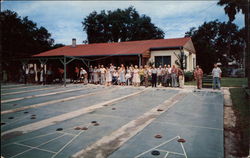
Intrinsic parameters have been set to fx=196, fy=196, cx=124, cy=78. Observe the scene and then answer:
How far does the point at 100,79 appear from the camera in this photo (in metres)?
17.6

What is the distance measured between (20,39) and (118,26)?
19.6 m

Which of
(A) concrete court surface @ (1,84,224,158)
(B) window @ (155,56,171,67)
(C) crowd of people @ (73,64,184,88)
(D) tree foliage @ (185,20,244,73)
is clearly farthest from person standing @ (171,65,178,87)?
(D) tree foliage @ (185,20,244,73)

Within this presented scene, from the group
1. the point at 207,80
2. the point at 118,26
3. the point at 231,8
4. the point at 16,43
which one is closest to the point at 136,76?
the point at 207,80

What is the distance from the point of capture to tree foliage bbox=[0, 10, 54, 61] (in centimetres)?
2491

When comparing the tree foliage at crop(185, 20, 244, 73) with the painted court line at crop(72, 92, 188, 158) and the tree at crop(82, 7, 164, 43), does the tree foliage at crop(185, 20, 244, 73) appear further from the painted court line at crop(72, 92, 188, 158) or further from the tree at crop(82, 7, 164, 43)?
the painted court line at crop(72, 92, 188, 158)

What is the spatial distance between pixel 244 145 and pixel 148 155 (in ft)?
6.82

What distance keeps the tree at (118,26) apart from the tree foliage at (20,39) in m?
10.3

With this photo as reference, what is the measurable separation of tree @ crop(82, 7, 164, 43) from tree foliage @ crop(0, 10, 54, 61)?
10.3 m

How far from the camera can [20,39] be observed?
→ 91.9ft

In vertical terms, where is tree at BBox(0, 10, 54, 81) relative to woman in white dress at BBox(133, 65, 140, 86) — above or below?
above

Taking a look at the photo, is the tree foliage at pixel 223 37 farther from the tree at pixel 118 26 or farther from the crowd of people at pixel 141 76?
the crowd of people at pixel 141 76

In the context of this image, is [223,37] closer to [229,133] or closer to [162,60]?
[162,60]

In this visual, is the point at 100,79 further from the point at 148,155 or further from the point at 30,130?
the point at 148,155

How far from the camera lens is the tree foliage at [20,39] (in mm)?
24906
